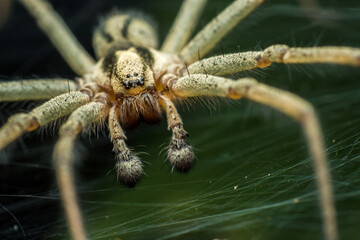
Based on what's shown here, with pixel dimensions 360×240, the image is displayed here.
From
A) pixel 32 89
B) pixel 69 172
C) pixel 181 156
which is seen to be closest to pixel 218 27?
pixel 181 156

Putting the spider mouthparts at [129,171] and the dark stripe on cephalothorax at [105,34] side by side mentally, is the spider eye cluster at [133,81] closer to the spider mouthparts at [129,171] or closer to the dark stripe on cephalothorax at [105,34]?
the spider mouthparts at [129,171]

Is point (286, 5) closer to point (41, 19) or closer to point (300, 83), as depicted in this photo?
point (300, 83)

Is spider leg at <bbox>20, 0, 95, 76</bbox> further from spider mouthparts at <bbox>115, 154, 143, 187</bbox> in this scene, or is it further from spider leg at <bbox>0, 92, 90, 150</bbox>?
spider mouthparts at <bbox>115, 154, 143, 187</bbox>

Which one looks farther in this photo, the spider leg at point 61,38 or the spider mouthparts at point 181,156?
the spider leg at point 61,38

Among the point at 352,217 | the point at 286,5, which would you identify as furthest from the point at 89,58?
the point at 352,217

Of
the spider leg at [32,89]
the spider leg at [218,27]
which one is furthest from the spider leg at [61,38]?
the spider leg at [218,27]

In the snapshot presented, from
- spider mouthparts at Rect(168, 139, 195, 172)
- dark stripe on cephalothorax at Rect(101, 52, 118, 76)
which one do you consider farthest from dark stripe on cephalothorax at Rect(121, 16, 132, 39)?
spider mouthparts at Rect(168, 139, 195, 172)
